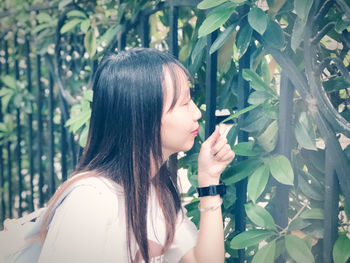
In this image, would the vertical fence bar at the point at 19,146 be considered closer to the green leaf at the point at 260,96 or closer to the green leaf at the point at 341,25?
the green leaf at the point at 260,96

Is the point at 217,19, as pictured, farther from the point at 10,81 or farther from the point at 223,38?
the point at 10,81

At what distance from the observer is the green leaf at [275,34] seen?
1.50 m

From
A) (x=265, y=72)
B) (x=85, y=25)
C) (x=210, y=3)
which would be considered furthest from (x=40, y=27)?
(x=265, y=72)

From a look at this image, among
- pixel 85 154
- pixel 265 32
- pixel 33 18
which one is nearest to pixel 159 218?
pixel 85 154

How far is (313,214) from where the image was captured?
1.53 m

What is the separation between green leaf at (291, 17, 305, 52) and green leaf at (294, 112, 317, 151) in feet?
0.75

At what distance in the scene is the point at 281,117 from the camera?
155 centimetres

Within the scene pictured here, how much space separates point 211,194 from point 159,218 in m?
0.19

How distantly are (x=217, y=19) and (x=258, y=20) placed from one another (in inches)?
5.3

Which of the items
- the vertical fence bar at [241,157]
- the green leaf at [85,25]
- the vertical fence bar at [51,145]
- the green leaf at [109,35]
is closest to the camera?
the vertical fence bar at [241,157]

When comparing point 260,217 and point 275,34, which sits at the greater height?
→ point 275,34

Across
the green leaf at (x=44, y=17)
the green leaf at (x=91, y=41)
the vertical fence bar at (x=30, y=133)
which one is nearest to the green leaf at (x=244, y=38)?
the green leaf at (x=91, y=41)

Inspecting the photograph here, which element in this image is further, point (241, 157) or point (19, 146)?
point (19, 146)

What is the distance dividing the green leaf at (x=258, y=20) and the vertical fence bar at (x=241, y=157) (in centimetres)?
21
